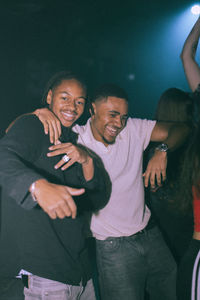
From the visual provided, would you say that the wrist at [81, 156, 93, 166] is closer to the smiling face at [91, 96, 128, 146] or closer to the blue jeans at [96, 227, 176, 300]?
the smiling face at [91, 96, 128, 146]

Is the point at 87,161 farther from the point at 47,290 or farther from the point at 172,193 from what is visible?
the point at 172,193

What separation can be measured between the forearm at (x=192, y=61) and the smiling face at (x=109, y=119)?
1.60ft

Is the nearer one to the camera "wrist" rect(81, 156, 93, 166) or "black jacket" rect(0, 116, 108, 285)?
"black jacket" rect(0, 116, 108, 285)

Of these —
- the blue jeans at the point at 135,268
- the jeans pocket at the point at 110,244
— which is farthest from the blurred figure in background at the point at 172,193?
the jeans pocket at the point at 110,244

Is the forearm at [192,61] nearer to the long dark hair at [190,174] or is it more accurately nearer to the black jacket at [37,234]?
the long dark hair at [190,174]

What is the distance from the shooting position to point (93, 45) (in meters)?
4.85

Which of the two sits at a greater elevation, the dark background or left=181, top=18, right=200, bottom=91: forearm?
the dark background

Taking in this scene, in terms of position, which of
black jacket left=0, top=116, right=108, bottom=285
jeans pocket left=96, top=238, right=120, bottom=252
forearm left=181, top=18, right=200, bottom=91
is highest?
forearm left=181, top=18, right=200, bottom=91

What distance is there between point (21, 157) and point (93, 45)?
4489mm

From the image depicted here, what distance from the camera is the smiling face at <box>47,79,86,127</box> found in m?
1.46

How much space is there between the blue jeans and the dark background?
2.20 m

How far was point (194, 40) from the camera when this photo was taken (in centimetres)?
163

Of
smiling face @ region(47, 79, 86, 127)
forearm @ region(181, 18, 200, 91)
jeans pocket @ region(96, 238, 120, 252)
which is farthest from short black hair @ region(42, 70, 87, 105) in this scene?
jeans pocket @ region(96, 238, 120, 252)

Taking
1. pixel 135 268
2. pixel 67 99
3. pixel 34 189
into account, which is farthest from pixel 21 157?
pixel 135 268
